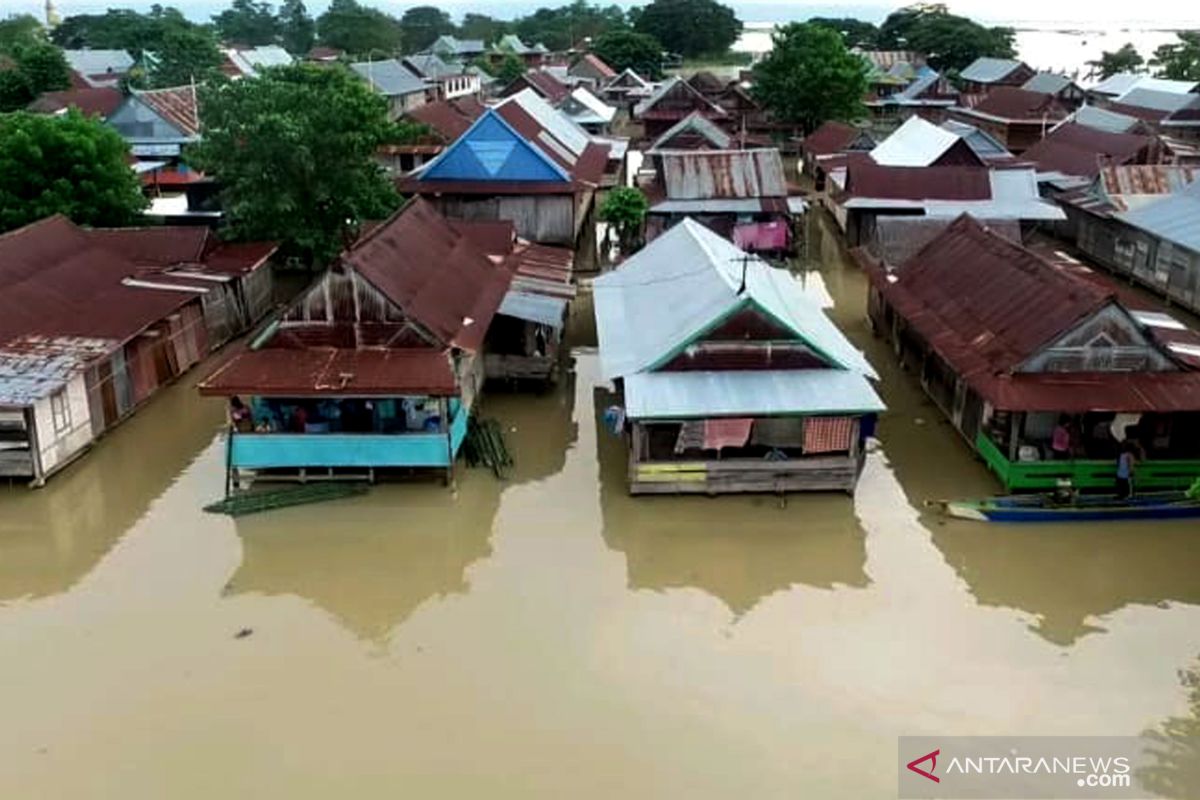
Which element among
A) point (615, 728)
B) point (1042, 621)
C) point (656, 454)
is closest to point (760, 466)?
point (656, 454)

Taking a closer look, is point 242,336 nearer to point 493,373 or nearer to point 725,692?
point 493,373

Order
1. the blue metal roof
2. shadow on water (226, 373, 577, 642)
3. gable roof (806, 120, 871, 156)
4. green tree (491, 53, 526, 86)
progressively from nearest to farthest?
shadow on water (226, 373, 577, 642)
the blue metal roof
gable roof (806, 120, 871, 156)
green tree (491, 53, 526, 86)

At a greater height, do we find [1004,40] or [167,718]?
[1004,40]

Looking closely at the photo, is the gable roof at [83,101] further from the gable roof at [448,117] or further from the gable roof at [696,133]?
the gable roof at [696,133]

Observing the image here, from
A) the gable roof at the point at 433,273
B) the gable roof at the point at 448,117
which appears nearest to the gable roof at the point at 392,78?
the gable roof at the point at 448,117

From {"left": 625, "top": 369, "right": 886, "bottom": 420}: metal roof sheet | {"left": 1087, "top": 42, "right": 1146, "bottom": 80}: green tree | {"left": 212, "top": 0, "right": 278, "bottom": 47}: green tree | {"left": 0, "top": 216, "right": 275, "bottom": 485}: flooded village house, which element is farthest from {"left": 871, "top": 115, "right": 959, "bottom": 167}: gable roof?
{"left": 212, "top": 0, "right": 278, "bottom": 47}: green tree

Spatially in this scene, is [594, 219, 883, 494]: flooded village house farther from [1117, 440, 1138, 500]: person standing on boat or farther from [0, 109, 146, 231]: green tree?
[0, 109, 146, 231]: green tree
